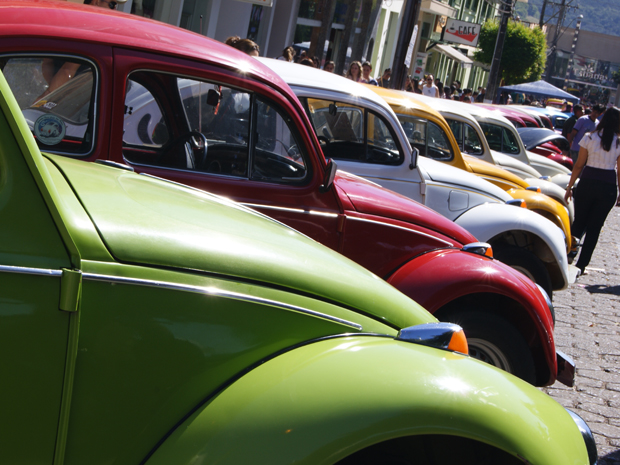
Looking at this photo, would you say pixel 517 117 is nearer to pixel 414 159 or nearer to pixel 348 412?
pixel 414 159

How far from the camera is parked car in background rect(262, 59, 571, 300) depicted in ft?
17.7

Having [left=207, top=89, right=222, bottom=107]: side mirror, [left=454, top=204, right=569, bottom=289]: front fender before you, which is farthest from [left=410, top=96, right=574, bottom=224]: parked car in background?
[left=207, top=89, right=222, bottom=107]: side mirror

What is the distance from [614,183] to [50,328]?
26.1 ft

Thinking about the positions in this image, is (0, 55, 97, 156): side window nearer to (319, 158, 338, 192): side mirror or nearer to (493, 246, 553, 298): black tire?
(319, 158, 338, 192): side mirror

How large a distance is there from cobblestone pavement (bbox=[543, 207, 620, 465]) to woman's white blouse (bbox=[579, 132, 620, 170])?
58.7 inches

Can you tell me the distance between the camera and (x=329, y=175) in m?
3.60

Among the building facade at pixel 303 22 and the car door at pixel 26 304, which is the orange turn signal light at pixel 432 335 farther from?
the building facade at pixel 303 22

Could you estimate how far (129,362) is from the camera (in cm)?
166

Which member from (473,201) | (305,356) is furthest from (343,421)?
(473,201)

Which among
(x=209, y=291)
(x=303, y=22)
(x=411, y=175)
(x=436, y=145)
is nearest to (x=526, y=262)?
(x=411, y=175)

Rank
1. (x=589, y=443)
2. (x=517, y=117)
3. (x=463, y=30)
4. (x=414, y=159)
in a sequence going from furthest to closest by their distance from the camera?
1. (x=463, y=30)
2. (x=517, y=117)
3. (x=414, y=159)
4. (x=589, y=443)

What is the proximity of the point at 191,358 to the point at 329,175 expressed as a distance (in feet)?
6.62

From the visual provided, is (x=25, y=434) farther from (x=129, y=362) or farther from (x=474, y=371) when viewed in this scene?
(x=474, y=371)

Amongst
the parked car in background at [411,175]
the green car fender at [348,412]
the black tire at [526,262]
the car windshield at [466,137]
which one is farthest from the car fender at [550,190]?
the green car fender at [348,412]
